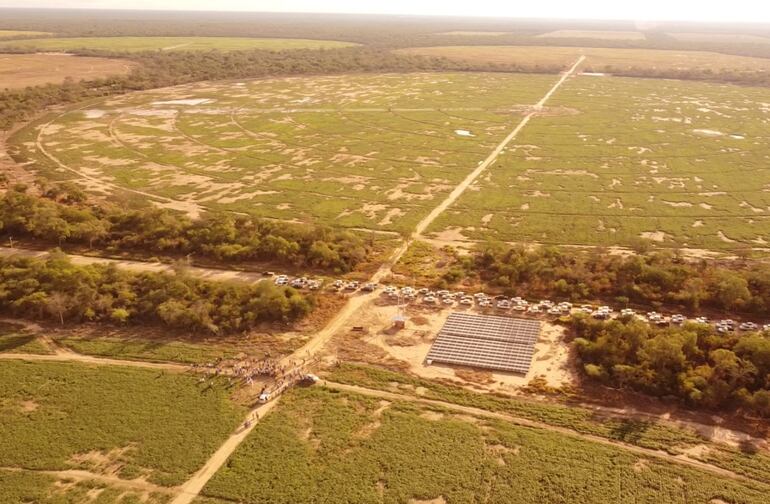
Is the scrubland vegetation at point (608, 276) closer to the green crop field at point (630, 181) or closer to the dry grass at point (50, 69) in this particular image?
the green crop field at point (630, 181)

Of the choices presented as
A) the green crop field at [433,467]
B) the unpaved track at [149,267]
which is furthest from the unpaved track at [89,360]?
the unpaved track at [149,267]

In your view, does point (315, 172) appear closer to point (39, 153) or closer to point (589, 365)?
point (39, 153)

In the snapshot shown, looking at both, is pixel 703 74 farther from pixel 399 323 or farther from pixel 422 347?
pixel 422 347

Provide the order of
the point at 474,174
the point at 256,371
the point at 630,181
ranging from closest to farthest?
the point at 256,371 → the point at 630,181 → the point at 474,174

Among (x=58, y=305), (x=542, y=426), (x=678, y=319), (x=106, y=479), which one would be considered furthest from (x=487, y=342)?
(x=58, y=305)

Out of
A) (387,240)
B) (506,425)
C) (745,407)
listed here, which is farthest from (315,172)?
(745,407)
